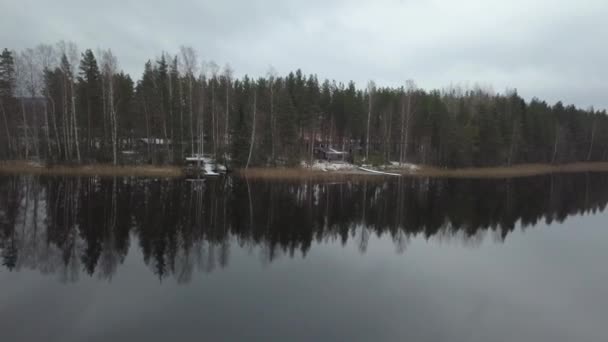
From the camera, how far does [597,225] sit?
64.5 feet

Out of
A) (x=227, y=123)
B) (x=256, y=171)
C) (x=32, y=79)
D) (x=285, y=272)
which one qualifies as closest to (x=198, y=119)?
(x=227, y=123)

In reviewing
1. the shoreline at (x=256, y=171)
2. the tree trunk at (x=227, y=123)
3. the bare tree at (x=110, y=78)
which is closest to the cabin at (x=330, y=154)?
the shoreline at (x=256, y=171)

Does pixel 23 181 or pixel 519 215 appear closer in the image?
pixel 519 215

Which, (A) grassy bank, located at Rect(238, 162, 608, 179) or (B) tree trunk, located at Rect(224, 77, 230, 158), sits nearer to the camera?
(A) grassy bank, located at Rect(238, 162, 608, 179)

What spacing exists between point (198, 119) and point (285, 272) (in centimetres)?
3039

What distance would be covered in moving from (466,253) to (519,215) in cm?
1095

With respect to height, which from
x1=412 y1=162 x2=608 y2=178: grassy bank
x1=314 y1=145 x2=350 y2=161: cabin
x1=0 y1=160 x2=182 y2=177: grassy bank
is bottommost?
x1=412 y1=162 x2=608 y2=178: grassy bank

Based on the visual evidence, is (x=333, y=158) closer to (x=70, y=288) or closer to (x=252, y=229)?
(x=252, y=229)

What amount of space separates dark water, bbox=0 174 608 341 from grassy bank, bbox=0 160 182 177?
12.0 metres

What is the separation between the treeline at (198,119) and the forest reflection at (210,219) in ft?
35.3

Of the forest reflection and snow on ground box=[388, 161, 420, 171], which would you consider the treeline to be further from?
the forest reflection

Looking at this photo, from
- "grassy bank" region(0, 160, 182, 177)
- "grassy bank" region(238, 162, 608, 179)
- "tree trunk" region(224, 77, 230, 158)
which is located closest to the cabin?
"grassy bank" region(238, 162, 608, 179)

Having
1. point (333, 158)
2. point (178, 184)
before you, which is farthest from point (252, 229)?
point (333, 158)

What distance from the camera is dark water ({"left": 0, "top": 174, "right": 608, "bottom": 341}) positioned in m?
7.11
